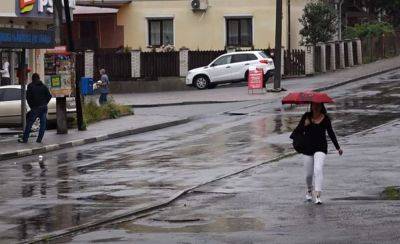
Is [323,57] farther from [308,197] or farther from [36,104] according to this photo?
[308,197]

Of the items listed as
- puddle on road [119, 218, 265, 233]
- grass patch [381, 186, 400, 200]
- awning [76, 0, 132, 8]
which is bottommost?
puddle on road [119, 218, 265, 233]

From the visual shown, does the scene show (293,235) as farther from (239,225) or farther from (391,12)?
(391,12)

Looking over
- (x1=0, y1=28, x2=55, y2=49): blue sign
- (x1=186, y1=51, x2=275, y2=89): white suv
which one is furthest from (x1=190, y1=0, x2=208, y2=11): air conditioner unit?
(x1=0, y1=28, x2=55, y2=49): blue sign

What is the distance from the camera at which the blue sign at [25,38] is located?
25.9m

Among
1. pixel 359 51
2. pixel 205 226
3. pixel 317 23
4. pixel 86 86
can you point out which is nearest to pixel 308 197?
pixel 205 226

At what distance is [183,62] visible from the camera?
51.6 m

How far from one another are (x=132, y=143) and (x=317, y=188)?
40.2ft

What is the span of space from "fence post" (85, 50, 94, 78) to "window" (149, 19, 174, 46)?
5.83m

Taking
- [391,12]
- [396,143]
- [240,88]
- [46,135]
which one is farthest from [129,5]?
[396,143]

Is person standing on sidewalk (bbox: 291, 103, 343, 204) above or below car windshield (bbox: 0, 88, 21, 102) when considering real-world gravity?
below

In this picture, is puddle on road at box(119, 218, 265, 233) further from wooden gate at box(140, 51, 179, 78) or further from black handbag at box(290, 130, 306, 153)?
wooden gate at box(140, 51, 179, 78)

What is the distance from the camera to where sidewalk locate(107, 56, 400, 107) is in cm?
3950

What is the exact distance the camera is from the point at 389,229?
1166 cm

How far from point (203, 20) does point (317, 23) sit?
762 centimetres
